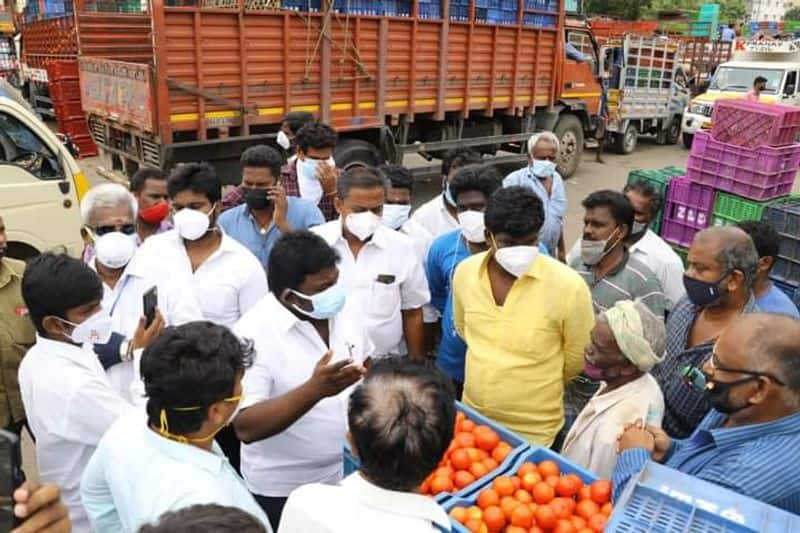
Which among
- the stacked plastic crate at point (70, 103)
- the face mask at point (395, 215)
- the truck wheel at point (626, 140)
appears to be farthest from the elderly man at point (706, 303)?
the truck wheel at point (626, 140)

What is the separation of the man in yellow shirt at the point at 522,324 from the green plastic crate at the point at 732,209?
10.7 feet

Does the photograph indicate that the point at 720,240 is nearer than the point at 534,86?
Yes

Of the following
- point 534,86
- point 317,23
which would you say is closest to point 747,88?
point 534,86

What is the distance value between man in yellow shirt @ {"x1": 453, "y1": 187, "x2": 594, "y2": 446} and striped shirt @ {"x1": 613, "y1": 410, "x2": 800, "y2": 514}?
64cm

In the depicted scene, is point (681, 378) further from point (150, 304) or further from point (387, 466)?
point (150, 304)

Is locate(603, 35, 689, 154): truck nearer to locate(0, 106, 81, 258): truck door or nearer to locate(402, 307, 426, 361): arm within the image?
locate(0, 106, 81, 258): truck door

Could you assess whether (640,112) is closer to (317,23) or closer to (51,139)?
(317,23)

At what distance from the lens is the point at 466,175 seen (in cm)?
380

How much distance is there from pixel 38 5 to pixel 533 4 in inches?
397

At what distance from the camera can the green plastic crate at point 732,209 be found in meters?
5.25

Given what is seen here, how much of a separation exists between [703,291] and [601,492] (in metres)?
1.14

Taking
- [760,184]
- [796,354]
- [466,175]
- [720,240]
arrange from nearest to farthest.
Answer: [796,354], [720,240], [466,175], [760,184]

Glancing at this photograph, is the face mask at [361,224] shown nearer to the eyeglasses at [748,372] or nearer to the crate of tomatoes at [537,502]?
the crate of tomatoes at [537,502]

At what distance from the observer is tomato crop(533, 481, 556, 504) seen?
213 centimetres
